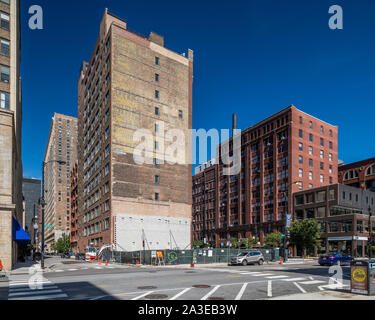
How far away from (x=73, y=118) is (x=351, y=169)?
419 feet

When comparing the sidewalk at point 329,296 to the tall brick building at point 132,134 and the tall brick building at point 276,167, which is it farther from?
the tall brick building at point 276,167

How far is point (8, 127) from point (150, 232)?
34030 mm

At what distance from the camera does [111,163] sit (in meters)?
58.0

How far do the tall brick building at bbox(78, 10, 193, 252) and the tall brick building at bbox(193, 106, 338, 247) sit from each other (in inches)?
1037

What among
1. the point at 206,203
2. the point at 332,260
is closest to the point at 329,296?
the point at 332,260

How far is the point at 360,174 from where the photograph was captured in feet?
300

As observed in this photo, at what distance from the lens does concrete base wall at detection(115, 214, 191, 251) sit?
186 feet

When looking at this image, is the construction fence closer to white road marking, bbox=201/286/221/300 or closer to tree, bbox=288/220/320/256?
tree, bbox=288/220/320/256

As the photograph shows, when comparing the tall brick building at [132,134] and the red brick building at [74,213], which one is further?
the red brick building at [74,213]

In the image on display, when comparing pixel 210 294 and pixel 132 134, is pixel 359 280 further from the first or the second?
pixel 132 134

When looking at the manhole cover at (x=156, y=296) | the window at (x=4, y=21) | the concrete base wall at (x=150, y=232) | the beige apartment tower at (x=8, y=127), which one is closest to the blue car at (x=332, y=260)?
the manhole cover at (x=156, y=296)

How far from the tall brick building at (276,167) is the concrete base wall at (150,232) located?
2476 cm

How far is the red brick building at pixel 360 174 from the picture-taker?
88875 millimetres
